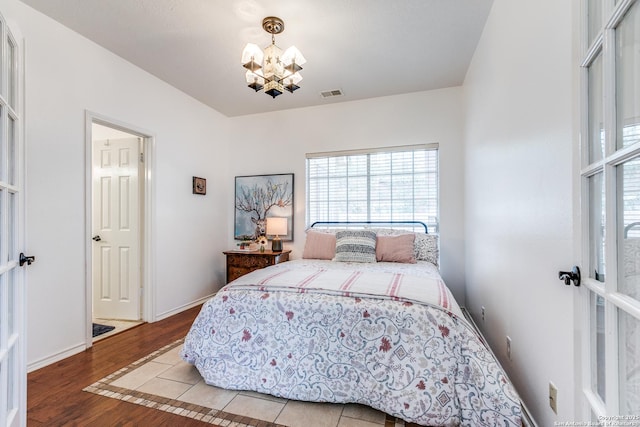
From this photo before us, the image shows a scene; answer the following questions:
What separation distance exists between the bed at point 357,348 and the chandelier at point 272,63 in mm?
1569

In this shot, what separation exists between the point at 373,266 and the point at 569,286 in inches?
67.5

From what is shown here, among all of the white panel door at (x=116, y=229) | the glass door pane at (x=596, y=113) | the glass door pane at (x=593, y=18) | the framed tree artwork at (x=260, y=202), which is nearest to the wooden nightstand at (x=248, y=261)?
the framed tree artwork at (x=260, y=202)

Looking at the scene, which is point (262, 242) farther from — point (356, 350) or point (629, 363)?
point (629, 363)

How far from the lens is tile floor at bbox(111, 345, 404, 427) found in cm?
156

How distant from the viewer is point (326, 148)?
3.91 meters

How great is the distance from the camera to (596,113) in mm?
929

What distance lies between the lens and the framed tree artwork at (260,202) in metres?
4.03

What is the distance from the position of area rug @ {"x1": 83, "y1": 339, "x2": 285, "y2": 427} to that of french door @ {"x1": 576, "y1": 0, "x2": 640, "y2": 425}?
1442mm

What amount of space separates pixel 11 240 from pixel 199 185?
8.82 ft

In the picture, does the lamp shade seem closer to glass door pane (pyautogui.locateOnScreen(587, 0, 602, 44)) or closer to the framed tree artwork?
the framed tree artwork

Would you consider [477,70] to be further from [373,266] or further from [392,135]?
[373,266]

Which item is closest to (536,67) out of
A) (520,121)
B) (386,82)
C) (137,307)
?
(520,121)

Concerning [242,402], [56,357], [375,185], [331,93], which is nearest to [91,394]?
[56,357]

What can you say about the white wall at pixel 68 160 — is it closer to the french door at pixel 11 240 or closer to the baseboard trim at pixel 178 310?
the baseboard trim at pixel 178 310
